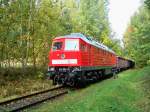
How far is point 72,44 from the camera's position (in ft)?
74.5

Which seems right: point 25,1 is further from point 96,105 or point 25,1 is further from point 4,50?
point 96,105

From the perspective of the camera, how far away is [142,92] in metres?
19.7

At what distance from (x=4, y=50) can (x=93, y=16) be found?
27.3 m

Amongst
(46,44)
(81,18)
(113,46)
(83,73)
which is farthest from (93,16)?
(83,73)

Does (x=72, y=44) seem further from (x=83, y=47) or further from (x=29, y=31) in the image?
(x=29, y=31)

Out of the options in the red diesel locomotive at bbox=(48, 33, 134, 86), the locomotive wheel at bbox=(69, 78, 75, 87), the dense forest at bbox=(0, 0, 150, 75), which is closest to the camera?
the red diesel locomotive at bbox=(48, 33, 134, 86)

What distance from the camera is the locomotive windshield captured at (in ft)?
73.9

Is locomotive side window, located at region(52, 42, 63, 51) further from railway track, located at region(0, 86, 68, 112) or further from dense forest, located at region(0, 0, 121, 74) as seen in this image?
railway track, located at region(0, 86, 68, 112)

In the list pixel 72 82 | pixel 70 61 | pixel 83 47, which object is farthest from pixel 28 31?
pixel 72 82

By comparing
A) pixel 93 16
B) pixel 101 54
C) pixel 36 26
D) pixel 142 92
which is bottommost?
pixel 142 92

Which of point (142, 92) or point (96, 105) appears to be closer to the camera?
point (96, 105)

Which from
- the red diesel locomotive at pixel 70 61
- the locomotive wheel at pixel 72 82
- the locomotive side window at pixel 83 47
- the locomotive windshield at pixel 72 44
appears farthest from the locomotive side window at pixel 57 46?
the locomotive wheel at pixel 72 82

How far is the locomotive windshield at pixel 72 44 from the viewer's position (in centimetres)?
2252

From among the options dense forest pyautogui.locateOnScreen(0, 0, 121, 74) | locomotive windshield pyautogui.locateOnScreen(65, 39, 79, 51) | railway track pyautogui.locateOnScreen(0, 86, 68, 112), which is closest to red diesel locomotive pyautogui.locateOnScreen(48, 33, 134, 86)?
locomotive windshield pyautogui.locateOnScreen(65, 39, 79, 51)
